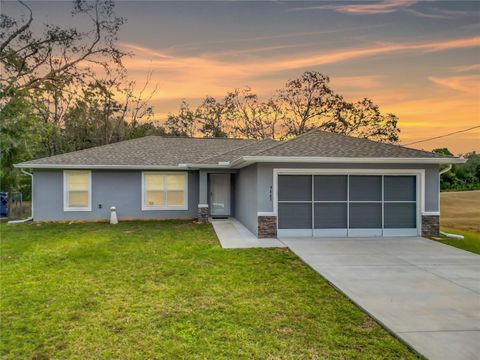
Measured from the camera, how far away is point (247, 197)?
11.6 meters

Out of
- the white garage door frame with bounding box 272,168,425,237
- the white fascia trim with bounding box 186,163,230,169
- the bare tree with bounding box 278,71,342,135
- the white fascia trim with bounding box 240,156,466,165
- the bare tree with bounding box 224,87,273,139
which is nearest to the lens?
the white fascia trim with bounding box 240,156,466,165

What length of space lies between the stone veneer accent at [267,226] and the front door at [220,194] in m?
5.47

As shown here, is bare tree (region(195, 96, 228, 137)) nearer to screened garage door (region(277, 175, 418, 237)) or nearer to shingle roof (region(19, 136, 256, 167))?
shingle roof (region(19, 136, 256, 167))

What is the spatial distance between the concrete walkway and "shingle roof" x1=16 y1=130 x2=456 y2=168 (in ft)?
8.67

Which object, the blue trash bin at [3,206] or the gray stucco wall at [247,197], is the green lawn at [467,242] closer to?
the gray stucco wall at [247,197]

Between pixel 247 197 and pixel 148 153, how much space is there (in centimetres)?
620

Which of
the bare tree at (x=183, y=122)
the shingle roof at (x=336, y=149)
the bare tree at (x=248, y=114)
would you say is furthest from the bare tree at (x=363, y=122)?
the shingle roof at (x=336, y=149)

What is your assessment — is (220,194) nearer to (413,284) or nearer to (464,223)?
(413,284)

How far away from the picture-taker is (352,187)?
1025cm

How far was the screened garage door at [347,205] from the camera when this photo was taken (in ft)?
33.2

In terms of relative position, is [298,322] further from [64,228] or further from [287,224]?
[64,228]

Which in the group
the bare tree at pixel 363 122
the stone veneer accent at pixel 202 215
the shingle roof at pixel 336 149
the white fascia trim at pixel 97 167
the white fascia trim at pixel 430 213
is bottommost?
the stone veneer accent at pixel 202 215

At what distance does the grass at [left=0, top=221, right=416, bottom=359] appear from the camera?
3545 millimetres

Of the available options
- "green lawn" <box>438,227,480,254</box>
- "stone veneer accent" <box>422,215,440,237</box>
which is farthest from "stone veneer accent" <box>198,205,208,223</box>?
"green lawn" <box>438,227,480,254</box>
